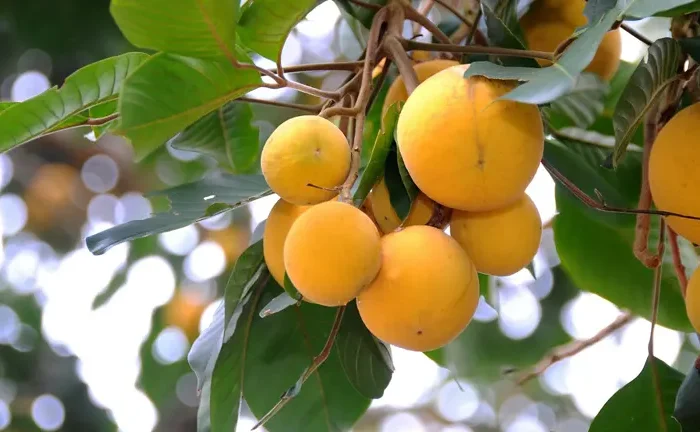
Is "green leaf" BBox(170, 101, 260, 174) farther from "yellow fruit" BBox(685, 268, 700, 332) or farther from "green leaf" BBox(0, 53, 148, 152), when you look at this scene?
"yellow fruit" BBox(685, 268, 700, 332)

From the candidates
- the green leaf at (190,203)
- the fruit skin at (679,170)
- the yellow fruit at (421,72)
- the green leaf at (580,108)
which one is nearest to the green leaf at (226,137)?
the green leaf at (190,203)

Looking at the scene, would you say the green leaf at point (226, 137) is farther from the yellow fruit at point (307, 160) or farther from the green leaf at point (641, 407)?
the green leaf at point (641, 407)

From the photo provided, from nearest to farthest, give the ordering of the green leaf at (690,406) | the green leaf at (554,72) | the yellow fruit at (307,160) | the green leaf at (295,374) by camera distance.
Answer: the green leaf at (554,72) < the yellow fruit at (307,160) < the green leaf at (690,406) < the green leaf at (295,374)

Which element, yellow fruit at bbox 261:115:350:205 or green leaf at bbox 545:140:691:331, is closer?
yellow fruit at bbox 261:115:350:205

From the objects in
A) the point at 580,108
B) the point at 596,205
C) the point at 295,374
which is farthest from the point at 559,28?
the point at 295,374

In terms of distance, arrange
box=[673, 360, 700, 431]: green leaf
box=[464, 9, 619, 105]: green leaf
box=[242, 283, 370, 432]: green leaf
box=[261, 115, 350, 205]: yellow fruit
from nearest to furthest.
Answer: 1. box=[464, 9, 619, 105]: green leaf
2. box=[261, 115, 350, 205]: yellow fruit
3. box=[673, 360, 700, 431]: green leaf
4. box=[242, 283, 370, 432]: green leaf

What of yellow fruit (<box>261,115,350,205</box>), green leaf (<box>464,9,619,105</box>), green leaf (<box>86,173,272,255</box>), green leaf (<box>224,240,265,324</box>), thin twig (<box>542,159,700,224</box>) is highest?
green leaf (<box>464,9,619,105</box>)

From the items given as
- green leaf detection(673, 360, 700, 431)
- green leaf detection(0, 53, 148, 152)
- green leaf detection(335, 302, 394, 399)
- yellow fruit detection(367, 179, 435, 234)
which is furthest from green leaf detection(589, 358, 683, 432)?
green leaf detection(0, 53, 148, 152)

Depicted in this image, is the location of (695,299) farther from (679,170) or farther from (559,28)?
(559,28)
